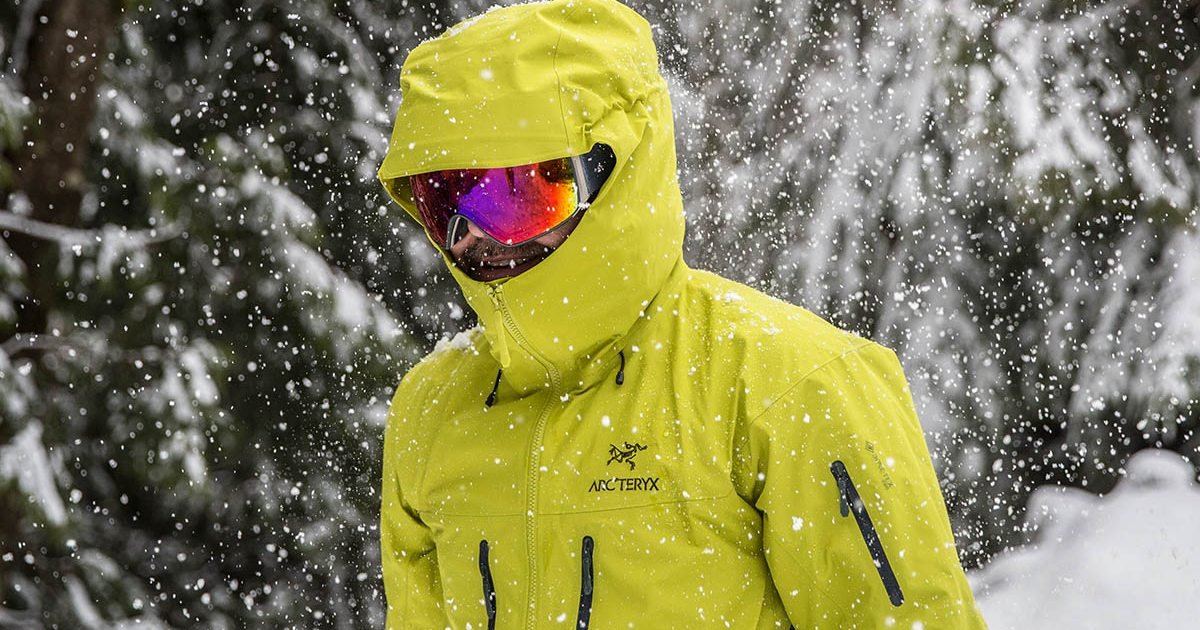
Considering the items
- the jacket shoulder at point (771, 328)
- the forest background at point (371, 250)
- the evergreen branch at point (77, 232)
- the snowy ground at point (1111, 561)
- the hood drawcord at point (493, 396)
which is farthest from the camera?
the snowy ground at point (1111, 561)

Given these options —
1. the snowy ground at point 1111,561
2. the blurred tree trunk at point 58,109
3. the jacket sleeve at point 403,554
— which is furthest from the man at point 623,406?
the snowy ground at point 1111,561

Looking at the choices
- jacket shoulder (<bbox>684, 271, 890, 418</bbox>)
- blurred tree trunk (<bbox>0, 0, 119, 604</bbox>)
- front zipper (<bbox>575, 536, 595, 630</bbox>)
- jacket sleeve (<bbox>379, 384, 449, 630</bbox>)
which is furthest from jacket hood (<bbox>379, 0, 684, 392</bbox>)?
blurred tree trunk (<bbox>0, 0, 119, 604</bbox>)

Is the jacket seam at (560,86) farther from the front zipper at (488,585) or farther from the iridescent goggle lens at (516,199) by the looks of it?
the front zipper at (488,585)

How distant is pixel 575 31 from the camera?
5.65ft

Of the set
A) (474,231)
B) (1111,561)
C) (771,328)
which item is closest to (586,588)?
(771,328)

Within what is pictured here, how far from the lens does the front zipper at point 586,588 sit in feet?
5.35

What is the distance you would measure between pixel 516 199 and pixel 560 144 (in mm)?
185

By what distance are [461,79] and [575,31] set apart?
22 centimetres

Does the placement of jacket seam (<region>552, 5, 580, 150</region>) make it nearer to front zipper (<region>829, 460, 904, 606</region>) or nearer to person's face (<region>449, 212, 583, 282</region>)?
person's face (<region>449, 212, 583, 282</region>)

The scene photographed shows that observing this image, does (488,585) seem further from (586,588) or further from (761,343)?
(761,343)

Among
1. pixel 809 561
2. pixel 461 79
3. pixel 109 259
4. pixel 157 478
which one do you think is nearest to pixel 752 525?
pixel 809 561

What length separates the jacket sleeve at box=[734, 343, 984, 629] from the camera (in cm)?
148

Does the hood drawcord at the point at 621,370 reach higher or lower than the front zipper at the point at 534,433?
higher

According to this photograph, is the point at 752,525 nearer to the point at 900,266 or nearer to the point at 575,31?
the point at 575,31
